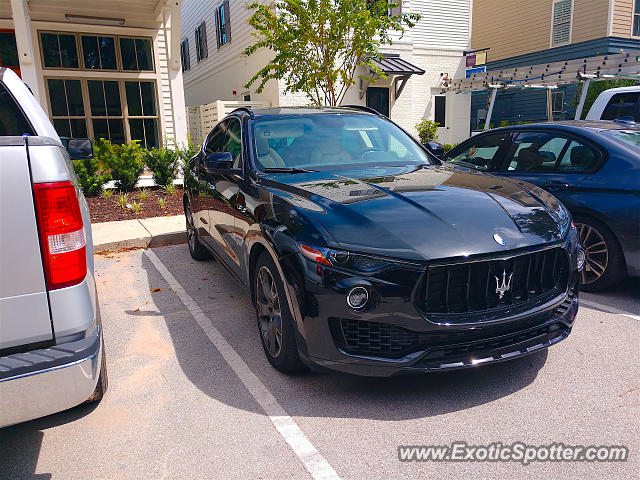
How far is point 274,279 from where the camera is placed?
324cm

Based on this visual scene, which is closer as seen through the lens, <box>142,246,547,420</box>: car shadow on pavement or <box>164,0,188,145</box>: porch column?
<box>142,246,547,420</box>: car shadow on pavement

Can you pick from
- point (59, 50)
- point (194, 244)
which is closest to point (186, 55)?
point (59, 50)

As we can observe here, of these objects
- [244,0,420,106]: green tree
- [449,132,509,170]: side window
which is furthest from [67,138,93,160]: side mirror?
[244,0,420,106]: green tree

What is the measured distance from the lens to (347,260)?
2.79 meters

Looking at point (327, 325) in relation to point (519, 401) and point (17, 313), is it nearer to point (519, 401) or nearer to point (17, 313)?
point (519, 401)

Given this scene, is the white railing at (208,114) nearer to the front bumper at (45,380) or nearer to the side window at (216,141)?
the side window at (216,141)

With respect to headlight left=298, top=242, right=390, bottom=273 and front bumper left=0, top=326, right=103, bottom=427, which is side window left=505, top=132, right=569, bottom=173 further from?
front bumper left=0, top=326, right=103, bottom=427

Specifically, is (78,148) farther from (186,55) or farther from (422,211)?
(186,55)

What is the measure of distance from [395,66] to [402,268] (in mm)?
14003

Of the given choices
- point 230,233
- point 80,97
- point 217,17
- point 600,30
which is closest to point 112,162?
point 80,97

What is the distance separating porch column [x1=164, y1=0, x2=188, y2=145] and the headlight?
10052 millimetres

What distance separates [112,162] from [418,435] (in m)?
8.87

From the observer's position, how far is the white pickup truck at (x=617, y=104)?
708 cm

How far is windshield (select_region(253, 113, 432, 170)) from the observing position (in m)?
4.19
